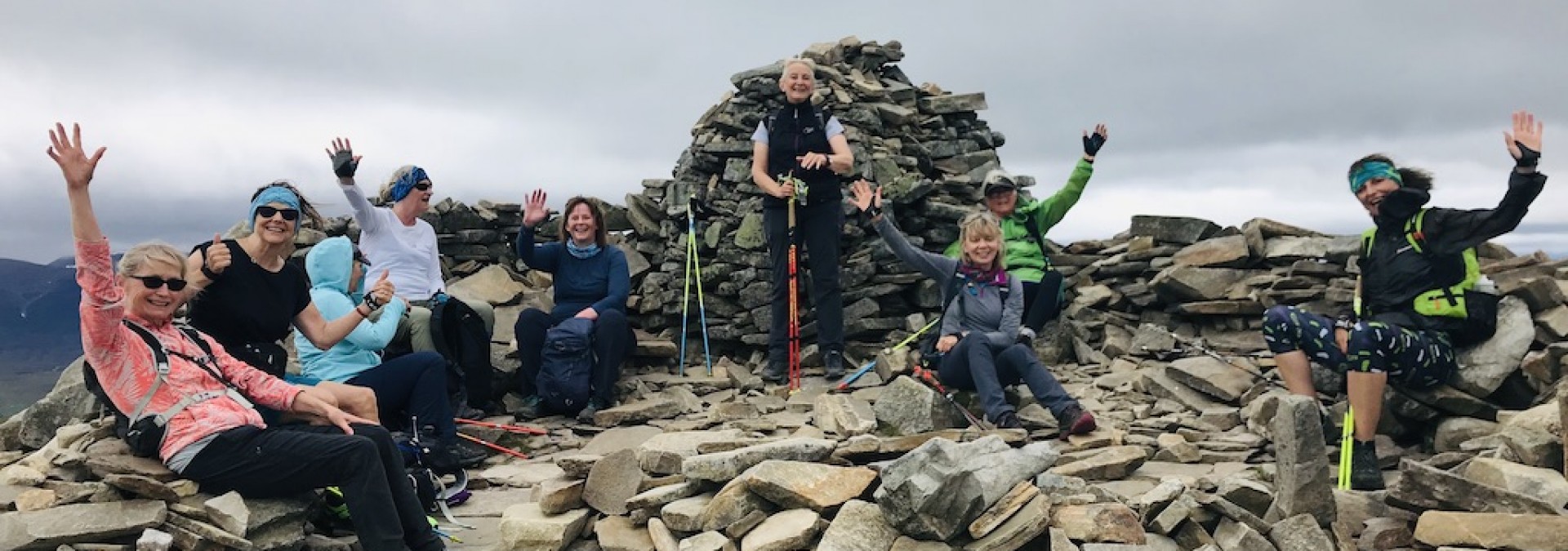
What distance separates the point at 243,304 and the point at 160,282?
1.14m

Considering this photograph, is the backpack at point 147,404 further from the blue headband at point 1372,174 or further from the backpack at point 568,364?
the blue headband at point 1372,174

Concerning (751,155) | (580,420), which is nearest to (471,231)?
(751,155)

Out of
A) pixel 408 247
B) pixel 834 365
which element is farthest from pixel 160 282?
pixel 834 365

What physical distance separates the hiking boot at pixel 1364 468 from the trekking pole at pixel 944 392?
293cm

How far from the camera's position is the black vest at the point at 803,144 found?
1120 cm

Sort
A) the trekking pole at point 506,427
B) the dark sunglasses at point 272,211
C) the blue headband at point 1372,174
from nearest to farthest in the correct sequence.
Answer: the dark sunglasses at point 272,211 → the blue headband at point 1372,174 → the trekking pole at point 506,427

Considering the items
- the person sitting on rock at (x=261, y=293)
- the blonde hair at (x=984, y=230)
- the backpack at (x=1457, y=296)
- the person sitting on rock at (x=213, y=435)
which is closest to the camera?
the person sitting on rock at (x=213, y=435)

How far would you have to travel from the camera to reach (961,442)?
6.48m

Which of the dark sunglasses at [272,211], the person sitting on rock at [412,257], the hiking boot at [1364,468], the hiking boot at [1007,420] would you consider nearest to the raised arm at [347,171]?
the person sitting on rock at [412,257]

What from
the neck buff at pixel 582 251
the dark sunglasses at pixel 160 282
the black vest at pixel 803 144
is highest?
the black vest at pixel 803 144

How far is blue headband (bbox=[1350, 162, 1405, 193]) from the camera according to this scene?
26.4 ft

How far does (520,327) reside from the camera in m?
10.5

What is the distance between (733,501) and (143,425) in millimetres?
3689

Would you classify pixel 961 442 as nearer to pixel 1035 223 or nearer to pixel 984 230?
pixel 984 230
